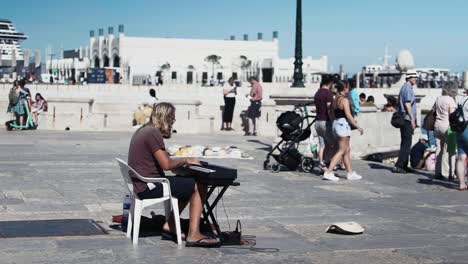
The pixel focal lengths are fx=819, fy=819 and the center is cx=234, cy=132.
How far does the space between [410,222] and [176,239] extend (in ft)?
9.60

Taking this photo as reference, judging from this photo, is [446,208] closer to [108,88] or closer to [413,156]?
[413,156]

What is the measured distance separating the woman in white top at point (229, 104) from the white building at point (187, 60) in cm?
5676

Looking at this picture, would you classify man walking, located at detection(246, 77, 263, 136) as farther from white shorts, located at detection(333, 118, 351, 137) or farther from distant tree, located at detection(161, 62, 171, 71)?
distant tree, located at detection(161, 62, 171, 71)

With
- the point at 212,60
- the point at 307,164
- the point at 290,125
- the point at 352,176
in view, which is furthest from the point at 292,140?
the point at 212,60

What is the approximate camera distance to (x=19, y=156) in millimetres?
15305

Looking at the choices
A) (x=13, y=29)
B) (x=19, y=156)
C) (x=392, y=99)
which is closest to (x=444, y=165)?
(x=392, y=99)

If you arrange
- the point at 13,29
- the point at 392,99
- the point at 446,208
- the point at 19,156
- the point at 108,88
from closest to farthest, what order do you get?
1. the point at 446,208
2. the point at 19,156
3. the point at 392,99
4. the point at 108,88
5. the point at 13,29

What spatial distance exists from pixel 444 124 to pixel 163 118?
21.2 feet

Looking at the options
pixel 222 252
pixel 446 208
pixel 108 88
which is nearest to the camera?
pixel 222 252

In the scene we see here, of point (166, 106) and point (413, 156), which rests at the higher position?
point (166, 106)

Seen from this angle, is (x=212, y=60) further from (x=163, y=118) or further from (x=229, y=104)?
(x=163, y=118)

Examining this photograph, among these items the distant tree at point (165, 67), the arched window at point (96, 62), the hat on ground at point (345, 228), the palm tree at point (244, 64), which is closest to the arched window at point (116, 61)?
the arched window at point (96, 62)

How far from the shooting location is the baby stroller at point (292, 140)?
13336 mm

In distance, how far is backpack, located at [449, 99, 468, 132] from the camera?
11.6 meters
